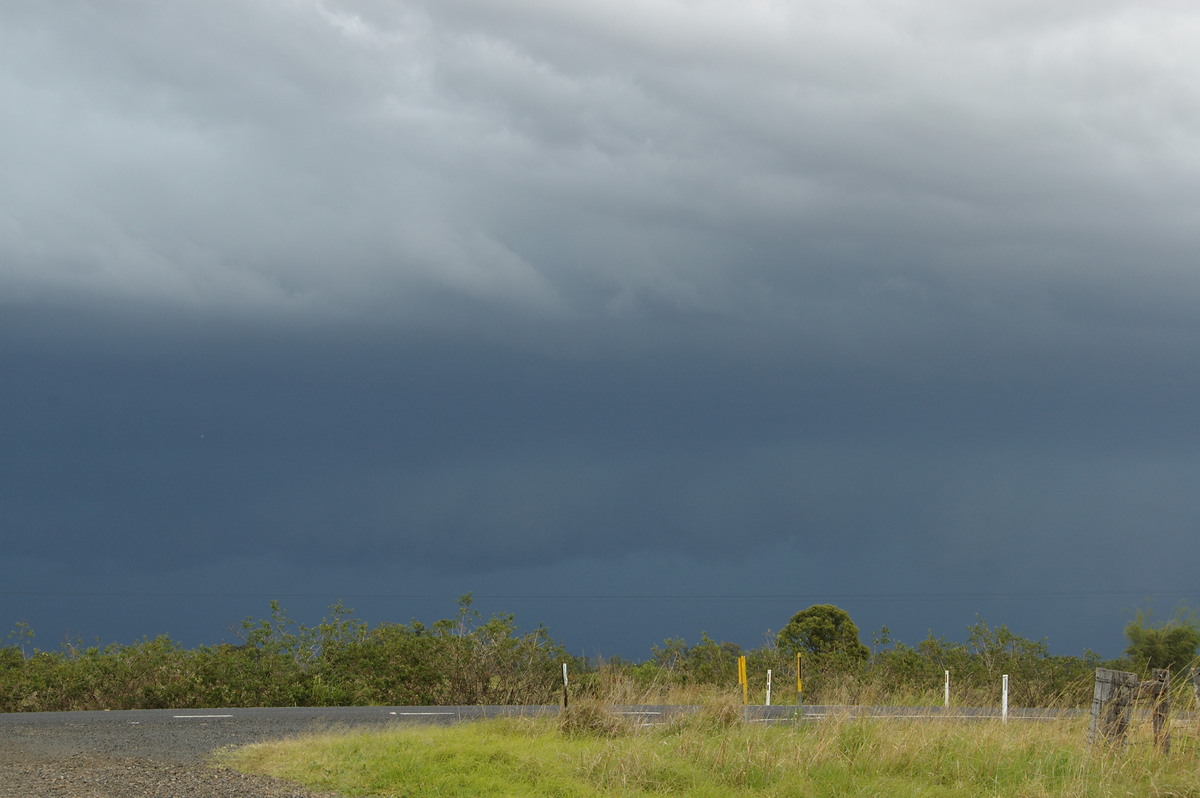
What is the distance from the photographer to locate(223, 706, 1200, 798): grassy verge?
1130cm

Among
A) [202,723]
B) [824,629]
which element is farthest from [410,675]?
[824,629]

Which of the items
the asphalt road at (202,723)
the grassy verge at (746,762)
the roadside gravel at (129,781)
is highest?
the grassy verge at (746,762)

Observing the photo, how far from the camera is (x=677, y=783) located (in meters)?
11.5

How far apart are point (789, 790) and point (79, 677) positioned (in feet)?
59.0

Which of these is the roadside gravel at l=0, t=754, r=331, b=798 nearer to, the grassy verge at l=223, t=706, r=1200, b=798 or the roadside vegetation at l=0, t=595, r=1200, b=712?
the grassy verge at l=223, t=706, r=1200, b=798

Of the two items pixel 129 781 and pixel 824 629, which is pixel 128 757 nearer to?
pixel 129 781

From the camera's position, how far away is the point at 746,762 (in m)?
11.9

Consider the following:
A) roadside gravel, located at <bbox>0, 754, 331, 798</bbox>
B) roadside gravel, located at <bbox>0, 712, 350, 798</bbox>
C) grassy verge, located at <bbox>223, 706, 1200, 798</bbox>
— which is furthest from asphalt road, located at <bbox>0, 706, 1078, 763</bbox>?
grassy verge, located at <bbox>223, 706, 1200, 798</bbox>

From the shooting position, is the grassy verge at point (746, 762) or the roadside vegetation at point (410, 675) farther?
the roadside vegetation at point (410, 675)

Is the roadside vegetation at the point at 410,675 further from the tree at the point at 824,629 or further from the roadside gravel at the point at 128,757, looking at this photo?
the tree at the point at 824,629

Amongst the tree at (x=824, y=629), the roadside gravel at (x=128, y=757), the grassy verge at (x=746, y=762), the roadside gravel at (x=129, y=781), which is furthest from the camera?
the tree at (x=824, y=629)

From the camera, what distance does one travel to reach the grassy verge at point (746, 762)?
11305 millimetres

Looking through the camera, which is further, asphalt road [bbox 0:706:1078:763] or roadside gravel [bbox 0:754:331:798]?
asphalt road [bbox 0:706:1078:763]

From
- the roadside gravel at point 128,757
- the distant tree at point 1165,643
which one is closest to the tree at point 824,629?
the distant tree at point 1165,643
